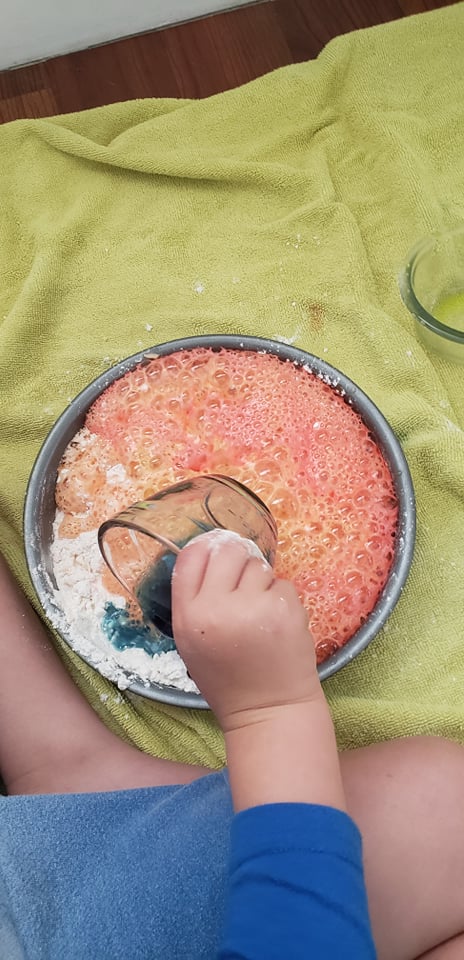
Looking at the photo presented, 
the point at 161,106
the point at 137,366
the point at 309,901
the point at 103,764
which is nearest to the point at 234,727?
the point at 309,901

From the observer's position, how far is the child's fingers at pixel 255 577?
1.46 ft

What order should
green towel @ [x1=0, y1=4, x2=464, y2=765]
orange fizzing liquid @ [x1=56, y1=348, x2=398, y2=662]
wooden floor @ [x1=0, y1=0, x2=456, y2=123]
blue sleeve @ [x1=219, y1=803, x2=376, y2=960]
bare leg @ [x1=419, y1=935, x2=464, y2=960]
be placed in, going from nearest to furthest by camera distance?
1. blue sleeve @ [x1=219, y1=803, x2=376, y2=960]
2. bare leg @ [x1=419, y1=935, x2=464, y2=960]
3. orange fizzing liquid @ [x1=56, y1=348, x2=398, y2=662]
4. green towel @ [x1=0, y1=4, x2=464, y2=765]
5. wooden floor @ [x1=0, y1=0, x2=456, y2=123]

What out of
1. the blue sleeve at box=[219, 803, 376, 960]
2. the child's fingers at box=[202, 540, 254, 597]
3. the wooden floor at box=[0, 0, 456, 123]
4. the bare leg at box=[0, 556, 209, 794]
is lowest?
the bare leg at box=[0, 556, 209, 794]

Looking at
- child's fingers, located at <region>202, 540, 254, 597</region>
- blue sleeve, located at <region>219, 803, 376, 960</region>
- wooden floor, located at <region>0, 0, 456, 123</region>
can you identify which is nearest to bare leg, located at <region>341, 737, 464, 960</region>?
blue sleeve, located at <region>219, 803, 376, 960</region>

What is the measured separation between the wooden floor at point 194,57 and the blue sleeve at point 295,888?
2.85ft

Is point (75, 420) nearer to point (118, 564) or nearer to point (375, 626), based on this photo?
point (118, 564)

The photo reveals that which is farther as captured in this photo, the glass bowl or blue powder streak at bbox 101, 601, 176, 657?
the glass bowl

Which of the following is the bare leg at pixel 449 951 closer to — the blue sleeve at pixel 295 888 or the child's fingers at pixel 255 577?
the blue sleeve at pixel 295 888

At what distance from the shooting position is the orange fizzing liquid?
0.64 meters

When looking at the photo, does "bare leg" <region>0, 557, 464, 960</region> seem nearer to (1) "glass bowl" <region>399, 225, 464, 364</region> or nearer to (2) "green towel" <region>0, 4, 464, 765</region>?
(2) "green towel" <region>0, 4, 464, 765</region>

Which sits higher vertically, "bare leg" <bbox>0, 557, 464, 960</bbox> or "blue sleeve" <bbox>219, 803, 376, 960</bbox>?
"blue sleeve" <bbox>219, 803, 376, 960</bbox>

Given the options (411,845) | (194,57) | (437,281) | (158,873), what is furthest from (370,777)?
(194,57)

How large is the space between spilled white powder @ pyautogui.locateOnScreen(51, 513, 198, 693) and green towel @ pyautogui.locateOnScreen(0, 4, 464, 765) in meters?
0.09

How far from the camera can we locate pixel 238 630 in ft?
1.43
